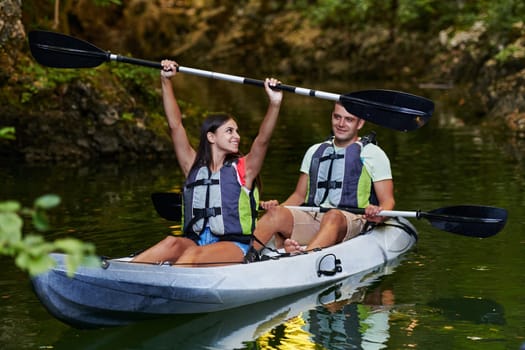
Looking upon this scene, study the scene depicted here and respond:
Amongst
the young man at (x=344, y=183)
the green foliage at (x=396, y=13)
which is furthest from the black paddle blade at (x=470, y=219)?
the green foliage at (x=396, y=13)

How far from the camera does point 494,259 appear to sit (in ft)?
24.0

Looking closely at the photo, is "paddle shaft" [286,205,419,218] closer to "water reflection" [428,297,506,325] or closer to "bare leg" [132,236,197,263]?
"water reflection" [428,297,506,325]

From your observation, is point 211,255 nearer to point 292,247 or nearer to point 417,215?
point 292,247

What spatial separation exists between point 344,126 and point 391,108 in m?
0.34

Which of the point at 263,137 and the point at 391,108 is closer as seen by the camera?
the point at 263,137

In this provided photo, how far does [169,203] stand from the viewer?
745 cm

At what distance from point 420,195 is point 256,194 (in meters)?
3.95

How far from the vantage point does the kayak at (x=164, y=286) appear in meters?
5.36

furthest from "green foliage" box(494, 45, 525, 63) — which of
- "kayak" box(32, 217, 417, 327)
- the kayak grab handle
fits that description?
"kayak" box(32, 217, 417, 327)

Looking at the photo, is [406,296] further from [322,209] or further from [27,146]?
[27,146]

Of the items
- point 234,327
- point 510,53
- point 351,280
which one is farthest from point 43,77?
point 510,53

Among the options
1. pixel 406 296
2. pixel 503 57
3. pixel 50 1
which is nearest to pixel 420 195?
pixel 406 296

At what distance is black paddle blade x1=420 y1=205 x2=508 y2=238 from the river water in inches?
9.3

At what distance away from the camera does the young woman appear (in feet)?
19.4
